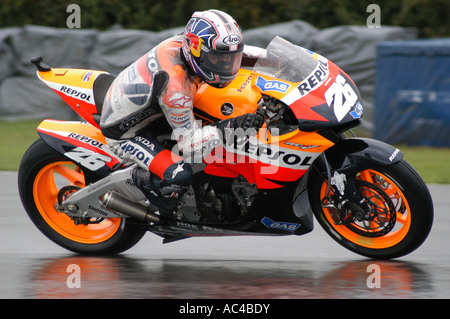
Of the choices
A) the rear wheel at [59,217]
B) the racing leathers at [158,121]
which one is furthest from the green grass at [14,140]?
the racing leathers at [158,121]

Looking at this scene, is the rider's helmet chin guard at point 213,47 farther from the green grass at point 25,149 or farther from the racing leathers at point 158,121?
the green grass at point 25,149

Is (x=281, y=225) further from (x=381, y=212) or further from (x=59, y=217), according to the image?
(x=59, y=217)

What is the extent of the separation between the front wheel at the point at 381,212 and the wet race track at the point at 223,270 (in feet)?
0.45

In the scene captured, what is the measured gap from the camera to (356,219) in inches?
199

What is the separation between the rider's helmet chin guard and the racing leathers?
0.13 metres

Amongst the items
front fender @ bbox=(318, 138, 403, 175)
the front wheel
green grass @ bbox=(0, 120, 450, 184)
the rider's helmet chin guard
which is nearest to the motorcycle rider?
the rider's helmet chin guard

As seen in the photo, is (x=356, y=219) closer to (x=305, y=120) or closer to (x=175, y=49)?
(x=305, y=120)

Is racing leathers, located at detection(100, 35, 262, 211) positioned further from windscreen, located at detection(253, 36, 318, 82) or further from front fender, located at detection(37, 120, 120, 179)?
windscreen, located at detection(253, 36, 318, 82)

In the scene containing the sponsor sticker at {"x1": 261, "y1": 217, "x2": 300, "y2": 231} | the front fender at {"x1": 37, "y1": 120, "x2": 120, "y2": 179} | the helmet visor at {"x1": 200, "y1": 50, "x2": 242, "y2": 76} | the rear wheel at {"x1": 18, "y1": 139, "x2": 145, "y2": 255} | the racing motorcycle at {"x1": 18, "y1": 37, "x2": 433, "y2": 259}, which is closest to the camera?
the helmet visor at {"x1": 200, "y1": 50, "x2": 242, "y2": 76}

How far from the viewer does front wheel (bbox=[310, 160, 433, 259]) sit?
494 cm

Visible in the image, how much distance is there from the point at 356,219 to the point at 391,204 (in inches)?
9.5

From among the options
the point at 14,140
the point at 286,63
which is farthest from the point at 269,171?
the point at 14,140

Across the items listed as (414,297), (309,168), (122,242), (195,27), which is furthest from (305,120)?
(122,242)

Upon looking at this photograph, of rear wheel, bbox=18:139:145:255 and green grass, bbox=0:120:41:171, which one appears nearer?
rear wheel, bbox=18:139:145:255
